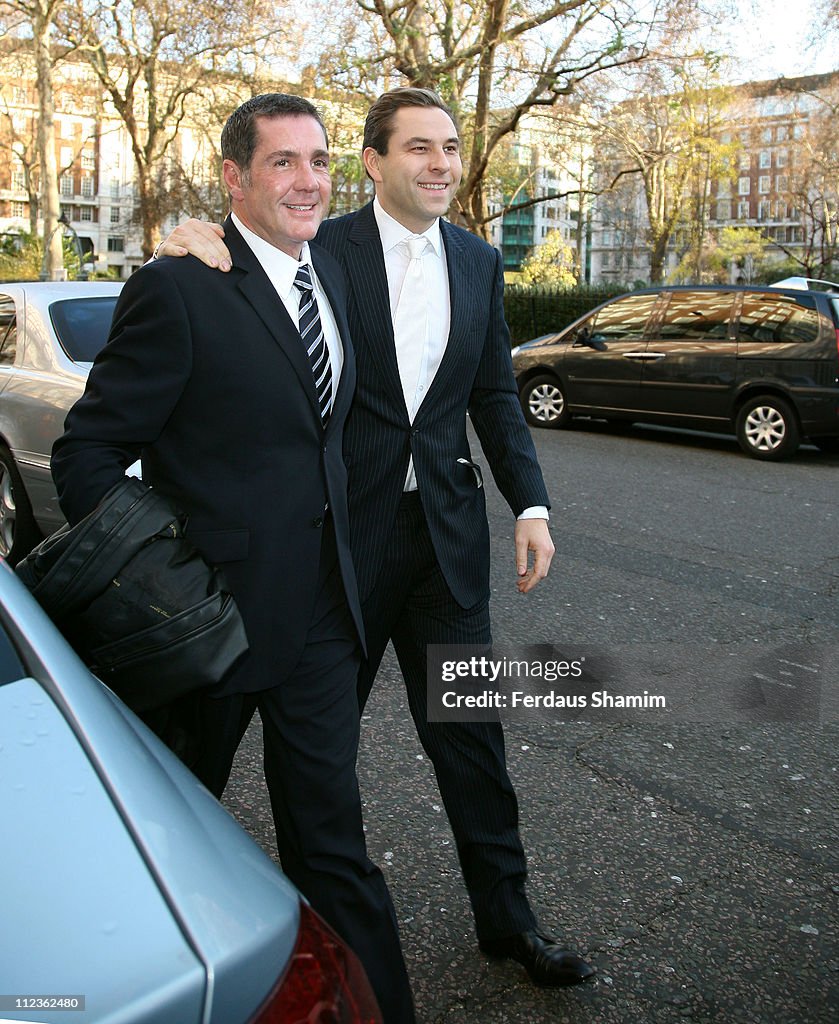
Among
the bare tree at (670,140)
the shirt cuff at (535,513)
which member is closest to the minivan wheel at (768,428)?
the shirt cuff at (535,513)

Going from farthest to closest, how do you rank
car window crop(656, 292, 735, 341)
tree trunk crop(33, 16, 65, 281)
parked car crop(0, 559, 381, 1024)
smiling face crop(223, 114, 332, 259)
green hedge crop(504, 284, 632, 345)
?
tree trunk crop(33, 16, 65, 281) < green hedge crop(504, 284, 632, 345) < car window crop(656, 292, 735, 341) < smiling face crop(223, 114, 332, 259) < parked car crop(0, 559, 381, 1024)

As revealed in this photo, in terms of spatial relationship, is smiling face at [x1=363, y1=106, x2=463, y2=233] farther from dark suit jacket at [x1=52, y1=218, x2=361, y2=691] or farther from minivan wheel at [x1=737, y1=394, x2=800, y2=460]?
minivan wheel at [x1=737, y1=394, x2=800, y2=460]

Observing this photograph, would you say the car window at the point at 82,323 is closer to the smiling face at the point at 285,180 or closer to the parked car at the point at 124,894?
the smiling face at the point at 285,180

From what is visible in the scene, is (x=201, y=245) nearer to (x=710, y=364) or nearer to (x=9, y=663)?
(x=9, y=663)

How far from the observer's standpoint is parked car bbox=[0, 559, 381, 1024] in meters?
1.10

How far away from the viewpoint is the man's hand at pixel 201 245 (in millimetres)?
2215

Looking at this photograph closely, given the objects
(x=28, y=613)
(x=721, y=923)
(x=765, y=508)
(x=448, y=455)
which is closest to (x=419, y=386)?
(x=448, y=455)

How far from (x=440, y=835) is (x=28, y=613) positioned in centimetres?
217

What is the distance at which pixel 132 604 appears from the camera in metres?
1.95

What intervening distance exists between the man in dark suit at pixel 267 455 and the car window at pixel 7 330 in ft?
16.0

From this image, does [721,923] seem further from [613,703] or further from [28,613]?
[28,613]

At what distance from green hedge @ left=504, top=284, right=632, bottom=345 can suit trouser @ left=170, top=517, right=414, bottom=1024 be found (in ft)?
75.8

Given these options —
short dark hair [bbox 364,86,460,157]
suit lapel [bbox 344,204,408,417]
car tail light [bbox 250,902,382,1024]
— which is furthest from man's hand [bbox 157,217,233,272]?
car tail light [bbox 250,902,382,1024]

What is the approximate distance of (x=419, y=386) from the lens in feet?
8.86
